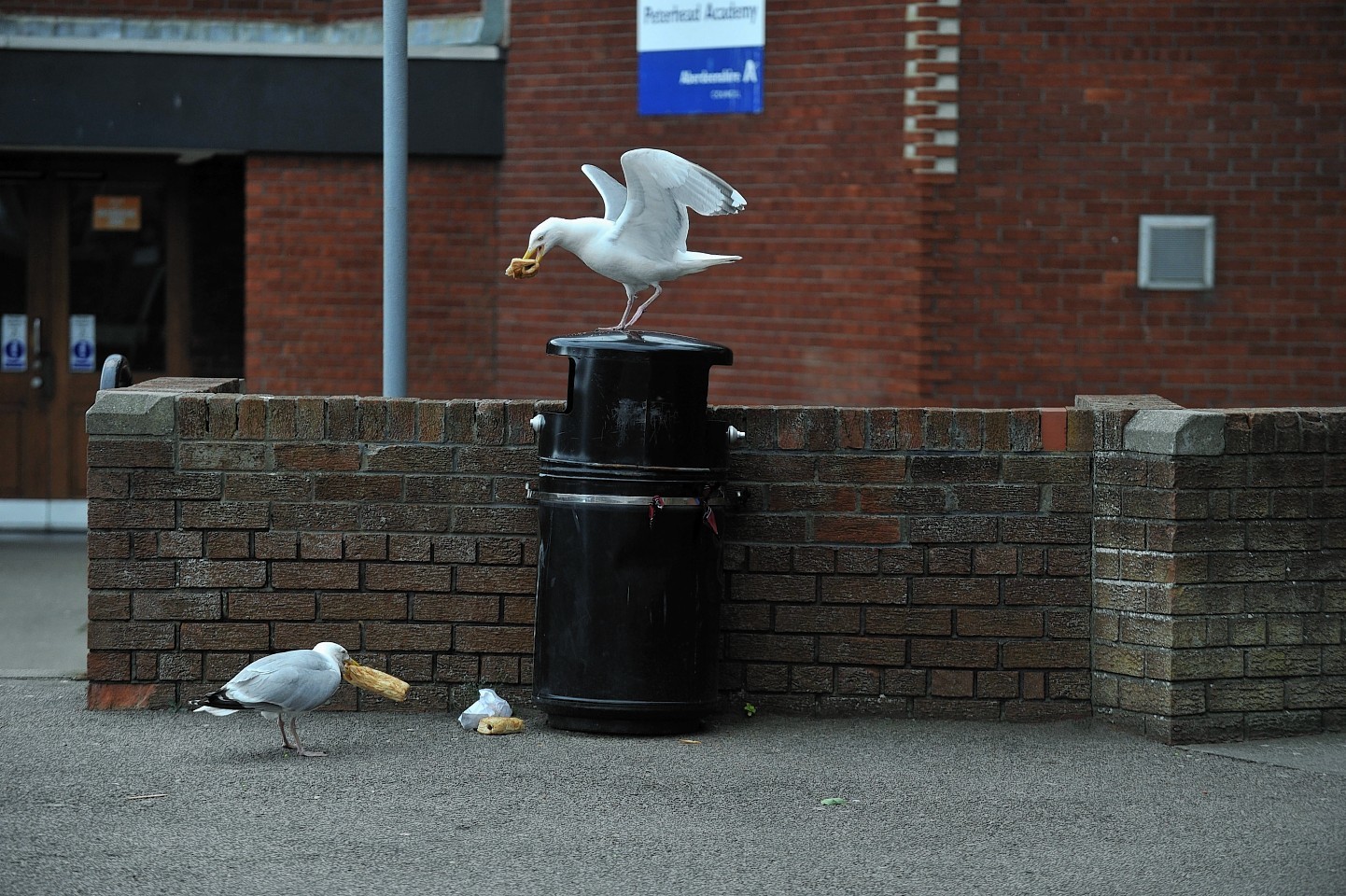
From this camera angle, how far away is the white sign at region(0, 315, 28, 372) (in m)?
12.8

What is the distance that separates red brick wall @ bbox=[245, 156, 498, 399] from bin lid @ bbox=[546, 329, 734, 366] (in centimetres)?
598

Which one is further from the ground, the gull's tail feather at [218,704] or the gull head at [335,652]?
the gull head at [335,652]

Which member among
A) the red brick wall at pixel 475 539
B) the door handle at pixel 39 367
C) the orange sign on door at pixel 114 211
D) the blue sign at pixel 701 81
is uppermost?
the blue sign at pixel 701 81

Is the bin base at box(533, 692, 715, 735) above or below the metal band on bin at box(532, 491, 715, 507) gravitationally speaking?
below

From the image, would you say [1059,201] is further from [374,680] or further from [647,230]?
[374,680]

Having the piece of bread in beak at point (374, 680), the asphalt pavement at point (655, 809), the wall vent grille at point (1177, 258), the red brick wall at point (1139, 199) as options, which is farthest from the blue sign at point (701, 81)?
the piece of bread in beak at point (374, 680)

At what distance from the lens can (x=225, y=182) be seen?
12.9 m

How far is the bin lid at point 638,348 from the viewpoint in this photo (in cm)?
595

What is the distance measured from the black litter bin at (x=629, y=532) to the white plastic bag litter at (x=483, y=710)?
29 cm

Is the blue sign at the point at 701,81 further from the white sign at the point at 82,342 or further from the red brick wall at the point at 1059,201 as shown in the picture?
the white sign at the point at 82,342

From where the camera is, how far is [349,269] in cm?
1187

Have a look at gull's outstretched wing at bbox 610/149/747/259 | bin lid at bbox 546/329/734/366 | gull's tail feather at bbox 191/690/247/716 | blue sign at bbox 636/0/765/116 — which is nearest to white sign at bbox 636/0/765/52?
blue sign at bbox 636/0/765/116

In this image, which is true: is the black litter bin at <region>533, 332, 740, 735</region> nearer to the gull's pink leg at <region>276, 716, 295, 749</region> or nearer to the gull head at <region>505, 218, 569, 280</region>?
the gull head at <region>505, 218, 569, 280</region>

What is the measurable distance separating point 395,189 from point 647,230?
8.40ft
